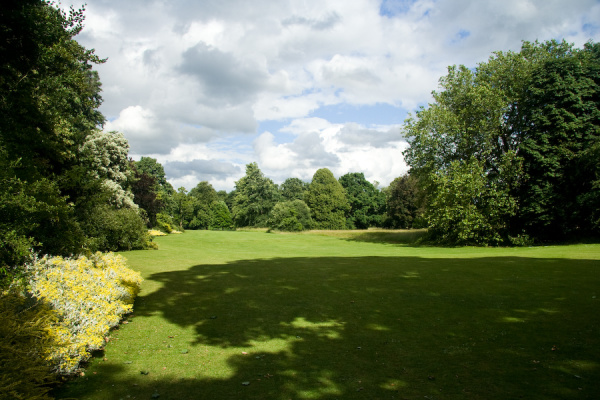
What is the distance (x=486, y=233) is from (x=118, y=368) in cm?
3138

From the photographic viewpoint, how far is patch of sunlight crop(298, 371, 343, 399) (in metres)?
4.83

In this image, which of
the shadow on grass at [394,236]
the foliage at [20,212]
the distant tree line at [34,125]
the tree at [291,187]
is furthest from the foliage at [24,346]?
the tree at [291,187]

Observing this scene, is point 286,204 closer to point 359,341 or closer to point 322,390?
point 359,341

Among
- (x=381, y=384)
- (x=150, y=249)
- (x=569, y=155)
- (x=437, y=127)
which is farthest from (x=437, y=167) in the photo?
(x=381, y=384)

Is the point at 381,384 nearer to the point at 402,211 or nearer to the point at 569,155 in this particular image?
the point at 569,155

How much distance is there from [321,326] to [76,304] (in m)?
4.70

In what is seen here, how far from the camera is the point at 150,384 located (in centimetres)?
516

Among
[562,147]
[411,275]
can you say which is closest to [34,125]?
[411,275]

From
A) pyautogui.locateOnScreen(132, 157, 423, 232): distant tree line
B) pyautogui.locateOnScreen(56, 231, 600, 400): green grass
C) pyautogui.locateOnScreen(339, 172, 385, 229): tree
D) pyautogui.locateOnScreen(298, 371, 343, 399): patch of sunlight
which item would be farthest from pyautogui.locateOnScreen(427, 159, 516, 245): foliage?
pyautogui.locateOnScreen(339, 172, 385, 229): tree

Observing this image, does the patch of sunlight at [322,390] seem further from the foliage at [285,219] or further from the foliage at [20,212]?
the foliage at [285,219]

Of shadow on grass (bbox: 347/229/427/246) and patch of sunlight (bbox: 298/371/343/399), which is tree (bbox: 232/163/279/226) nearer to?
shadow on grass (bbox: 347/229/427/246)

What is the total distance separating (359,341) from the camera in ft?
22.6

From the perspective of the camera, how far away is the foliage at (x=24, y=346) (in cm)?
408

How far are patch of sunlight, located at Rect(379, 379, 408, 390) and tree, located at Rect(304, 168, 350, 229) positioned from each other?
69.2m
